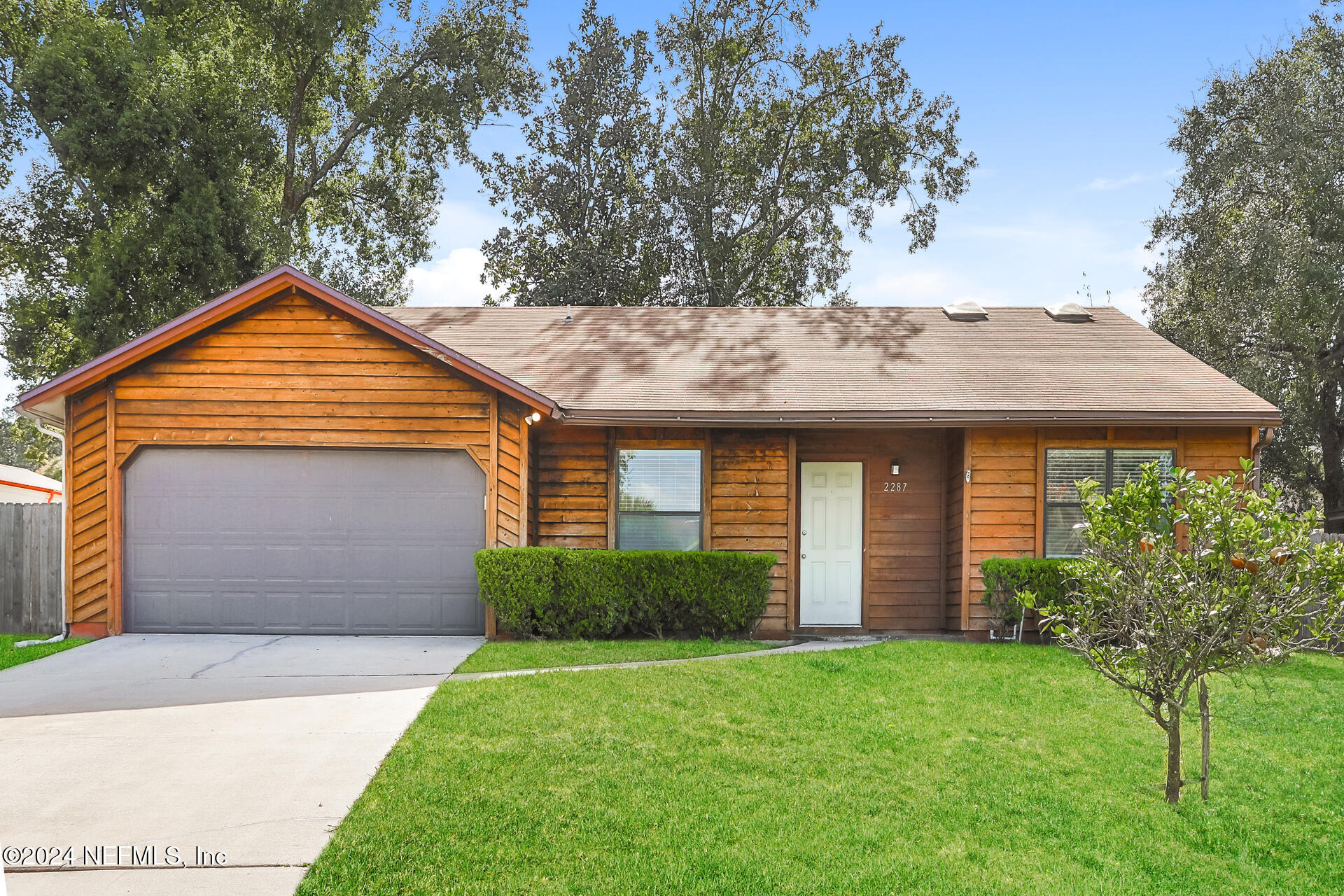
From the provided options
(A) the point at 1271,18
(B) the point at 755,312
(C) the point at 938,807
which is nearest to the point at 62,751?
(C) the point at 938,807

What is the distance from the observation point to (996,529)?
36.5 ft

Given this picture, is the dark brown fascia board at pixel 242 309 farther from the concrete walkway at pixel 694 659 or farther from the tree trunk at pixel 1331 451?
the tree trunk at pixel 1331 451

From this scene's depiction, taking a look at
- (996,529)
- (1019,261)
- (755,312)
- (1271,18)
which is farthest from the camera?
(1271,18)

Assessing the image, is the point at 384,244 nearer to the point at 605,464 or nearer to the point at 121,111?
the point at 121,111

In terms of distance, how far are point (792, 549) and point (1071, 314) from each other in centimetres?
703

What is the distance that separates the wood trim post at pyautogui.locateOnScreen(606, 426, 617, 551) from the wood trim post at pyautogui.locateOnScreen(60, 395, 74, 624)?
6120 mm

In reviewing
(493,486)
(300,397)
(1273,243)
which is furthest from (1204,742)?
(1273,243)

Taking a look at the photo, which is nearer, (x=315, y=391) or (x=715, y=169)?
(x=315, y=391)

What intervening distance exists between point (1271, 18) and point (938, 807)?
2651 centimetres

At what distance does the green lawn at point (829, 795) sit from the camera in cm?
405

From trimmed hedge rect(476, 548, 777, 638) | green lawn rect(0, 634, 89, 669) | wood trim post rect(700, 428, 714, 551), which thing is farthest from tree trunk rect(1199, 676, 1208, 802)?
green lawn rect(0, 634, 89, 669)

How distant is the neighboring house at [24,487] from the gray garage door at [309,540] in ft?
33.7

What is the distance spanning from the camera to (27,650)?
9492 mm

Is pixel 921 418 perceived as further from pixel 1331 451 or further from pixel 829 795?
pixel 1331 451
